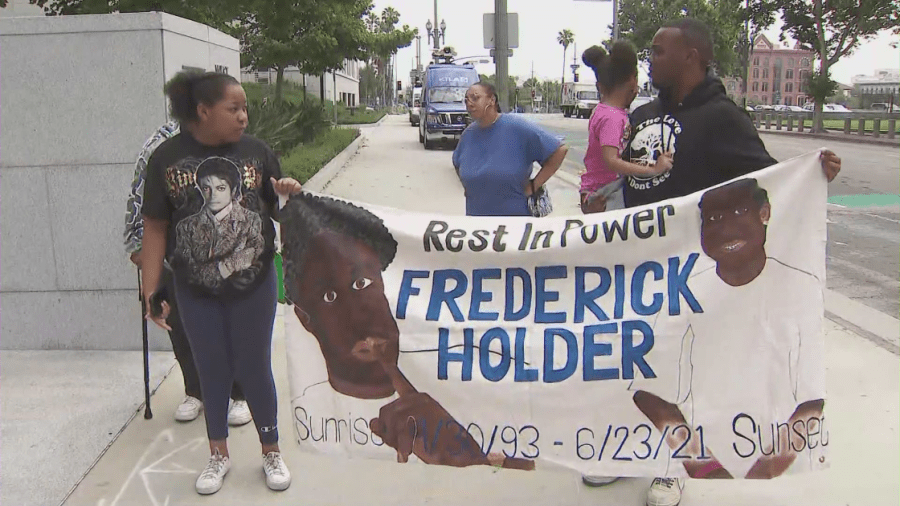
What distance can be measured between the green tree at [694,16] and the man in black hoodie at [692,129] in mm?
Result: 29518

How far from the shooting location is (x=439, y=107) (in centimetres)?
2250

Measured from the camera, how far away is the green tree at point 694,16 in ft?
127

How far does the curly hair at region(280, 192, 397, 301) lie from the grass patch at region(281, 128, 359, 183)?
4492mm

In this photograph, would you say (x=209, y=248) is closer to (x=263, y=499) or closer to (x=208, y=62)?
(x=263, y=499)

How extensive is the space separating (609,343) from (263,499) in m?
1.58


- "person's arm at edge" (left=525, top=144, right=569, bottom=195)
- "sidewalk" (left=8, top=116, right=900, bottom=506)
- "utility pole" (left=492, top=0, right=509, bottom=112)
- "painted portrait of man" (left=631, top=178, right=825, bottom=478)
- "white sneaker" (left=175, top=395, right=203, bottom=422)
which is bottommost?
"sidewalk" (left=8, top=116, right=900, bottom=506)

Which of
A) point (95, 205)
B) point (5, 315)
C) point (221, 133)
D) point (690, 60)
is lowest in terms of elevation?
point (5, 315)

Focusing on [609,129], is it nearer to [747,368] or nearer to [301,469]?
[747,368]

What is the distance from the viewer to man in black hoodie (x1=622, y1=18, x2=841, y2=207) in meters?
3.16

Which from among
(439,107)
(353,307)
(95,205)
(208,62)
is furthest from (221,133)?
(439,107)

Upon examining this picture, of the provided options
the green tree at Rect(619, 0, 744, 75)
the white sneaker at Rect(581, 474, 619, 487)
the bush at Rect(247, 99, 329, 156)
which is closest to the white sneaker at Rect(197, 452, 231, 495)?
the white sneaker at Rect(581, 474, 619, 487)

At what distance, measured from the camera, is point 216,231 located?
10.4ft

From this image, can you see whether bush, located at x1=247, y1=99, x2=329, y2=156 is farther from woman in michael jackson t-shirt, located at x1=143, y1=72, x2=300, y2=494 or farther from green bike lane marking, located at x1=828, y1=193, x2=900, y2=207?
green bike lane marking, located at x1=828, y1=193, x2=900, y2=207

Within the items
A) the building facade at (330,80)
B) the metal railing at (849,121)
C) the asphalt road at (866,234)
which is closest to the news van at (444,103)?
the asphalt road at (866,234)
